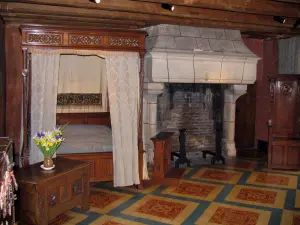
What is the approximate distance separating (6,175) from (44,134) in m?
1.42

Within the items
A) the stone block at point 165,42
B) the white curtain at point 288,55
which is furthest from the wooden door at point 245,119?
the stone block at point 165,42

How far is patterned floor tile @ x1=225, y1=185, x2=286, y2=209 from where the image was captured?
4391 mm

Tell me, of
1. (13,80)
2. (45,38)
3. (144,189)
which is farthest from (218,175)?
(13,80)

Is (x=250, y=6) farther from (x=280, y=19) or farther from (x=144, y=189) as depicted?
(x=144, y=189)

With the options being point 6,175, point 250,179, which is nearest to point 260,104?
point 250,179

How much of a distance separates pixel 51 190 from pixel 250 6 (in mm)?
3488

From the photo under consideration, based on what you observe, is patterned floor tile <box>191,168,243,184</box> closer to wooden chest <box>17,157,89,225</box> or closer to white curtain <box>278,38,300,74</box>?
wooden chest <box>17,157,89,225</box>

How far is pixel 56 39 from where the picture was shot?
4191 mm

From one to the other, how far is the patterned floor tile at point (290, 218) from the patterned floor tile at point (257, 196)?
0.20m

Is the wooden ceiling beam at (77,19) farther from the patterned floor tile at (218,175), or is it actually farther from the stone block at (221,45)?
the patterned floor tile at (218,175)

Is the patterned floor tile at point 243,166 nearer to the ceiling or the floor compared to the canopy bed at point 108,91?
nearer to the floor

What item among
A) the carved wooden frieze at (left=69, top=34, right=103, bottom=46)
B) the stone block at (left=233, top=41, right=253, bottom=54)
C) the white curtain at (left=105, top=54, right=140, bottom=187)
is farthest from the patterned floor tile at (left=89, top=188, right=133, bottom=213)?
the stone block at (left=233, top=41, right=253, bottom=54)

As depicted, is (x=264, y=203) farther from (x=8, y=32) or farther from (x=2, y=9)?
(x=8, y=32)

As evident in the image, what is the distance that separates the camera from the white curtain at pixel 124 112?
4.57 meters
